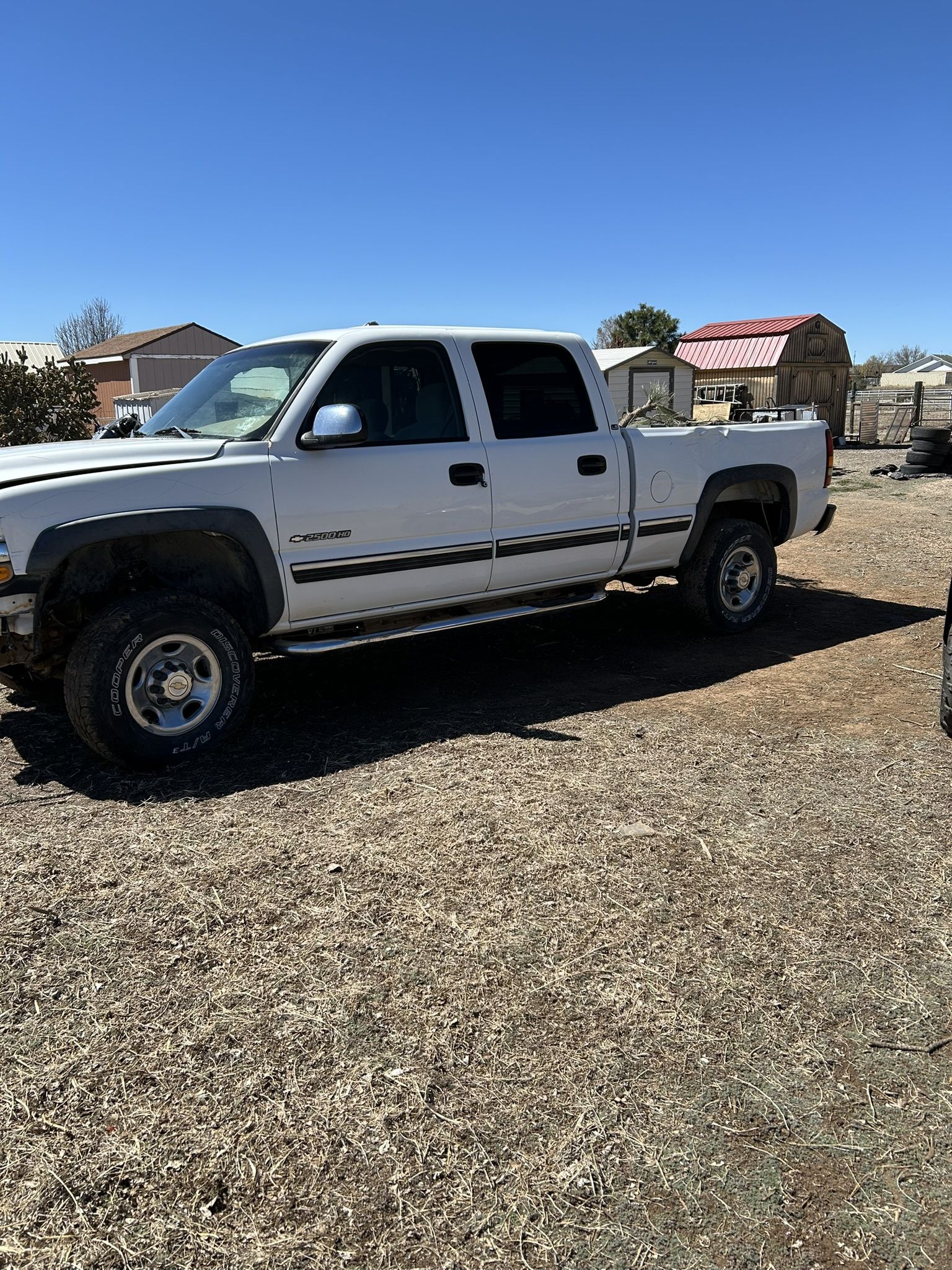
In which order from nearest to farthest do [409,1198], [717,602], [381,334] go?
[409,1198] < [381,334] < [717,602]

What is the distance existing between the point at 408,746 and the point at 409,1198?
2820 millimetres

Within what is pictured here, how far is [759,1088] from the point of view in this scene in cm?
265

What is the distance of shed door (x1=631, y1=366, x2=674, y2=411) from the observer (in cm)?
3591

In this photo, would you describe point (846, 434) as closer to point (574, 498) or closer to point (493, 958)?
point (574, 498)

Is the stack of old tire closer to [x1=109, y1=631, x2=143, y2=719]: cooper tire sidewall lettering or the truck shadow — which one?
the truck shadow

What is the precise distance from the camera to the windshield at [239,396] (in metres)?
5.32

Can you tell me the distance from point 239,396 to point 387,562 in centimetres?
122

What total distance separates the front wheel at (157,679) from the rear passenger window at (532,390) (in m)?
2.09

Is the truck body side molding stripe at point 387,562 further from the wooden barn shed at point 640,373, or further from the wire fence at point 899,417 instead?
the wire fence at point 899,417

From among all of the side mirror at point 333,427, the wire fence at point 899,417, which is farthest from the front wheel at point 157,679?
the wire fence at point 899,417

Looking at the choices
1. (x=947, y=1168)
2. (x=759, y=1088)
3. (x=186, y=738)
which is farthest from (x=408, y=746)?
(x=947, y=1168)

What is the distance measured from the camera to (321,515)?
5.20 m

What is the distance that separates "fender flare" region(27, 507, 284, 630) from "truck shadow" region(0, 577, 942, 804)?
79 cm

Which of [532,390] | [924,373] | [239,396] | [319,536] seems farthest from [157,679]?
[924,373]
